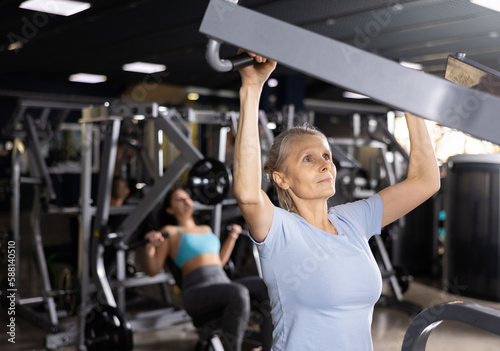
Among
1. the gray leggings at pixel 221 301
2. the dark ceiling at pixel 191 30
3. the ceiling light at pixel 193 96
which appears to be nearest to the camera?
the gray leggings at pixel 221 301

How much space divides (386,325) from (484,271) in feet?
4.03

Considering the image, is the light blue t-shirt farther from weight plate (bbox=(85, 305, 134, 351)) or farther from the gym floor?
the gym floor

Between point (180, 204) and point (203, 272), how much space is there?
1.53 ft

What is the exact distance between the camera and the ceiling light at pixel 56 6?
3.96m

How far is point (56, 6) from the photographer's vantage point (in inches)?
162

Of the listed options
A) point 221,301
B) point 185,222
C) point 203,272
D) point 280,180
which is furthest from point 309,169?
point 185,222

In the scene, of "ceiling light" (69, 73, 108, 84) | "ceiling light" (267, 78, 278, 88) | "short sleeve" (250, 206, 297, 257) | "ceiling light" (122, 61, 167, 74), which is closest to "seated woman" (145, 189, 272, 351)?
"short sleeve" (250, 206, 297, 257)

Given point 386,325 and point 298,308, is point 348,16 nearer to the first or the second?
point 386,325

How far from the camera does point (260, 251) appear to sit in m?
0.96

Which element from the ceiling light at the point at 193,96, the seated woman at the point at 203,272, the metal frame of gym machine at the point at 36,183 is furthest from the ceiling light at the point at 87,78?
the seated woman at the point at 203,272

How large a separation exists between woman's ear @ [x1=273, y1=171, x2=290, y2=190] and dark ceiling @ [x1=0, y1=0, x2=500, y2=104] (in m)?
2.99

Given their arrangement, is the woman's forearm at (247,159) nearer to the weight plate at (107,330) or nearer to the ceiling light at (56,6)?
the weight plate at (107,330)

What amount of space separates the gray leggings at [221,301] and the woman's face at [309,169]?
136 cm

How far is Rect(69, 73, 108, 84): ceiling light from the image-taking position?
7898 millimetres
